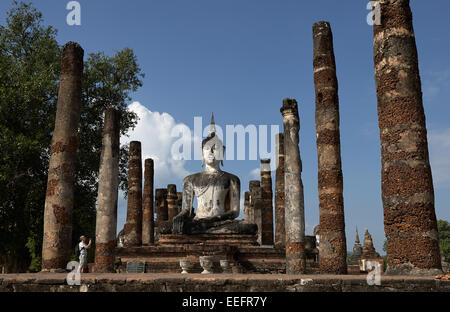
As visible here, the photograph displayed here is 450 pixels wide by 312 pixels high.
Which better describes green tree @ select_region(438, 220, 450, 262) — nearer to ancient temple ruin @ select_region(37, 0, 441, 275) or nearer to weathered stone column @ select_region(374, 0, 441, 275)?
ancient temple ruin @ select_region(37, 0, 441, 275)

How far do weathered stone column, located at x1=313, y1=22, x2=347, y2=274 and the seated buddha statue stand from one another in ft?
19.1

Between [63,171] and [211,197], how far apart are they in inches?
347

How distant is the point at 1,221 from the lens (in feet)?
51.2

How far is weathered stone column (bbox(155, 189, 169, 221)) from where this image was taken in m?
29.0

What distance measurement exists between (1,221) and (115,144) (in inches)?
248

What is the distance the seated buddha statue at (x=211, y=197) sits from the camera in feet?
54.3

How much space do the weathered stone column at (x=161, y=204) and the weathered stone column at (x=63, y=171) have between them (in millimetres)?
18807

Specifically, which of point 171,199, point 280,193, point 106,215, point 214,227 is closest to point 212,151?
point 280,193

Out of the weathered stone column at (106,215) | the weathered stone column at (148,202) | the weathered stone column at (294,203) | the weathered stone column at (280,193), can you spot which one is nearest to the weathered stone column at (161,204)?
the weathered stone column at (148,202)

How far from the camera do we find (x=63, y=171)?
10148 millimetres

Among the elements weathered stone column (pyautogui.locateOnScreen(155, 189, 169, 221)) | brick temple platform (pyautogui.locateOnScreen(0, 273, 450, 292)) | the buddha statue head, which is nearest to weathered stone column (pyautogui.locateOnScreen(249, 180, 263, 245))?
weathered stone column (pyautogui.locateOnScreen(155, 189, 169, 221))

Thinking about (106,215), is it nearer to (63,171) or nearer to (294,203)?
(63,171)
